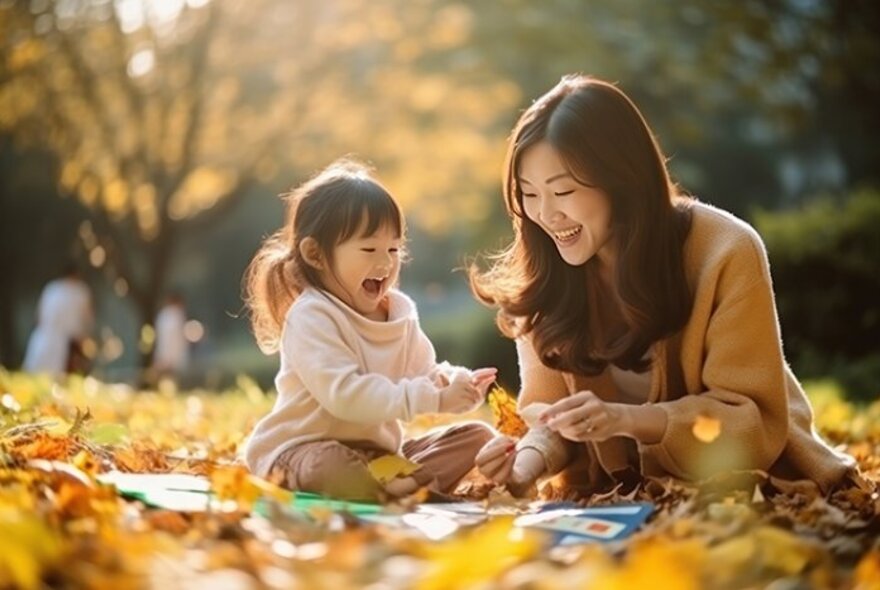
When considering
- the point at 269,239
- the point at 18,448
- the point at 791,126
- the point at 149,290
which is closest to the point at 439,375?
the point at 269,239

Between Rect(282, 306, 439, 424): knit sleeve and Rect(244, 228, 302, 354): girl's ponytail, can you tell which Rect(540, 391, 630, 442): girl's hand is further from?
Rect(244, 228, 302, 354): girl's ponytail

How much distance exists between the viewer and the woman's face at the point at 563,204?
12.3 ft

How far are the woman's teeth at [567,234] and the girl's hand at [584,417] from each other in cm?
53

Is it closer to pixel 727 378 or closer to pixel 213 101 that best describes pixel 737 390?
pixel 727 378

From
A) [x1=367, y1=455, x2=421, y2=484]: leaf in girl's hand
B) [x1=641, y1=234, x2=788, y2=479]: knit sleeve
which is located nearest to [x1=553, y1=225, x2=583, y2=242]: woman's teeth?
[x1=641, y1=234, x2=788, y2=479]: knit sleeve

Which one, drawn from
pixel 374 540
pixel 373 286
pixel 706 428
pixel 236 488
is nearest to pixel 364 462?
pixel 373 286

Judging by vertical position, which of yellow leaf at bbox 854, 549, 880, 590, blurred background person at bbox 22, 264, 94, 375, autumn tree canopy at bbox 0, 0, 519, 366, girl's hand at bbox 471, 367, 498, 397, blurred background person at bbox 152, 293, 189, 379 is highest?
yellow leaf at bbox 854, 549, 880, 590

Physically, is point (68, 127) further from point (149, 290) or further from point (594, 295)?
point (594, 295)

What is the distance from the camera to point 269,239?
4344mm

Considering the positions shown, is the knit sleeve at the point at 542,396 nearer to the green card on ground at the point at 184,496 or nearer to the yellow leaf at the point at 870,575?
the green card on ground at the point at 184,496

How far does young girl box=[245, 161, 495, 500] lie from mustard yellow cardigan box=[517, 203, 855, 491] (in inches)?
21.9

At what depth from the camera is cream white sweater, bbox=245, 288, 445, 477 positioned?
371 centimetres

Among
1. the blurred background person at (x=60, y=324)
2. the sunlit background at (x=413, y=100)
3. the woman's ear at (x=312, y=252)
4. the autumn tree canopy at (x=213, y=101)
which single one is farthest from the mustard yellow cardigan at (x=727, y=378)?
the autumn tree canopy at (x=213, y=101)

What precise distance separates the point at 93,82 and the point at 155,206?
1.59 meters
